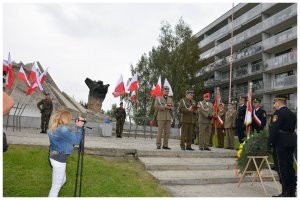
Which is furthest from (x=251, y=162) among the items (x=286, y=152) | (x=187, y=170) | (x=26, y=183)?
(x=26, y=183)

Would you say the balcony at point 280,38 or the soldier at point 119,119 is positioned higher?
the balcony at point 280,38

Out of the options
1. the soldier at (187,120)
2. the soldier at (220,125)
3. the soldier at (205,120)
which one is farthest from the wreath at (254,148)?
the soldier at (220,125)

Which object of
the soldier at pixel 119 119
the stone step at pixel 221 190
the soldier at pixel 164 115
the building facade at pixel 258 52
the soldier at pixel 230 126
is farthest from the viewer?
the building facade at pixel 258 52

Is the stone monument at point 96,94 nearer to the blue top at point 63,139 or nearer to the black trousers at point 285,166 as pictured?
the black trousers at point 285,166

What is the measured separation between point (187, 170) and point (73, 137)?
3692mm

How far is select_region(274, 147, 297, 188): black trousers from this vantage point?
19.1 ft

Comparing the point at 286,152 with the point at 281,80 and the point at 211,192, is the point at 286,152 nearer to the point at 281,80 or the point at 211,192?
the point at 211,192

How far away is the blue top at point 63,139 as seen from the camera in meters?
4.69

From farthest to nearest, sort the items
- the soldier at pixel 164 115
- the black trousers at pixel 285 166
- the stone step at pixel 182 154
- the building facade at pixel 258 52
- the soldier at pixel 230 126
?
the building facade at pixel 258 52
the soldier at pixel 230 126
the soldier at pixel 164 115
the stone step at pixel 182 154
the black trousers at pixel 285 166

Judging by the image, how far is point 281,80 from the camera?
3291 centimetres

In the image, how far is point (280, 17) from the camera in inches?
1310

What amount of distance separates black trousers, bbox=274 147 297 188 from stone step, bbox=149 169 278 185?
4.73 feet

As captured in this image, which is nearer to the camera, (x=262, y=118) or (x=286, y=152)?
(x=286, y=152)

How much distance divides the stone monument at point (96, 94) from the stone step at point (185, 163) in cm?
1447
